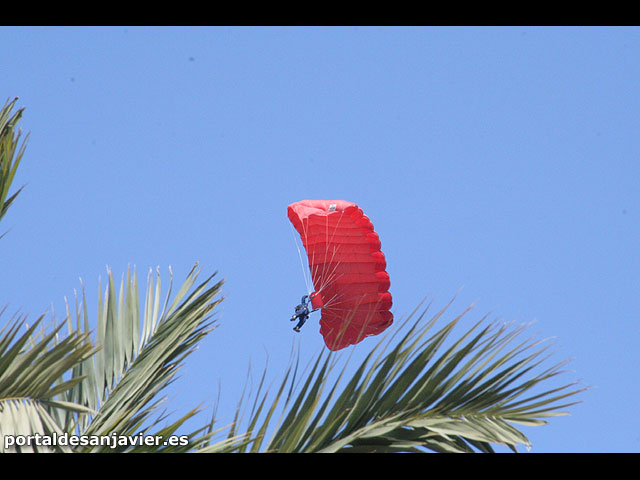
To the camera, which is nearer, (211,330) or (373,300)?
(211,330)

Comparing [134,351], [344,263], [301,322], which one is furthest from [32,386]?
[301,322]

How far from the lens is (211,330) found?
5820 millimetres

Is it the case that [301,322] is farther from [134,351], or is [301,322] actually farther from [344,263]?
[134,351]

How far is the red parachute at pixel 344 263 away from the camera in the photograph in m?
13.9

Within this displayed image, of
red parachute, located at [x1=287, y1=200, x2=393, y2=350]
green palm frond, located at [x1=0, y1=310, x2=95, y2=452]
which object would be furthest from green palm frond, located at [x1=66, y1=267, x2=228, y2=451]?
red parachute, located at [x1=287, y1=200, x2=393, y2=350]

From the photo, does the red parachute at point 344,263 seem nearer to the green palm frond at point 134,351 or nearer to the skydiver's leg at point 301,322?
the skydiver's leg at point 301,322

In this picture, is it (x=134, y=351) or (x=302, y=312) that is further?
(x=302, y=312)

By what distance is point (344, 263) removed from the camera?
14.3 meters

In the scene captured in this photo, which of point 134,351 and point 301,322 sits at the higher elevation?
point 301,322

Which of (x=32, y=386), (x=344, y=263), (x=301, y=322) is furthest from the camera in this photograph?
(x=301, y=322)

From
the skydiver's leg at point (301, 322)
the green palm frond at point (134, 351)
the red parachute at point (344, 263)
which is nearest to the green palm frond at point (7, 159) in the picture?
the green palm frond at point (134, 351)
